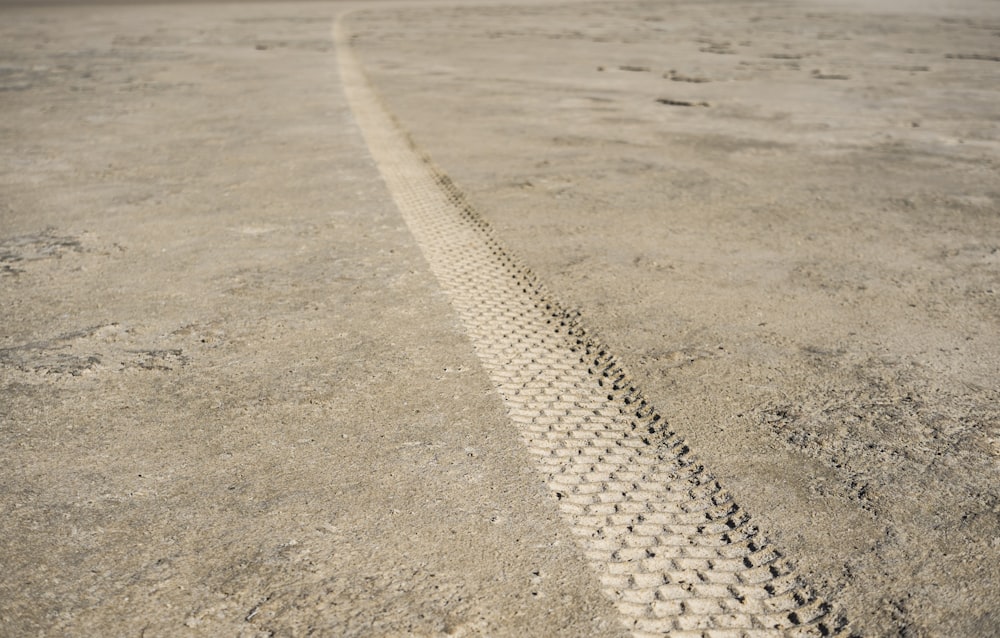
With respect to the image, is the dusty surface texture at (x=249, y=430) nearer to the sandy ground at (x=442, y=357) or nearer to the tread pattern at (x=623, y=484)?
the sandy ground at (x=442, y=357)

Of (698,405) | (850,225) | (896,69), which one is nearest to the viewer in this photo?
(698,405)

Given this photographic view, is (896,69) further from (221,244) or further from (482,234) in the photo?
(221,244)

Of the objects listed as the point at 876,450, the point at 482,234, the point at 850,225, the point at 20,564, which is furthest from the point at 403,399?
the point at 850,225

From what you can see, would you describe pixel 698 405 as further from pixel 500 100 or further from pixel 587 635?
pixel 500 100

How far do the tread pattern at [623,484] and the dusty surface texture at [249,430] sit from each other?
0.12 meters

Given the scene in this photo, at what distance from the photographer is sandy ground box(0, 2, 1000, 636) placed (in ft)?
10.1

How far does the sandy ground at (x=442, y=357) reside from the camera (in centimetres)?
306

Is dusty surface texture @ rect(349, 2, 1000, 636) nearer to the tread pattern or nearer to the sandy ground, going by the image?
the sandy ground

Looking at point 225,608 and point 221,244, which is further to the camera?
point 221,244

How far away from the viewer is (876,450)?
3859 millimetres

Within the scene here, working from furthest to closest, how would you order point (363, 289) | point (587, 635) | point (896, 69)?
point (896, 69) < point (363, 289) < point (587, 635)

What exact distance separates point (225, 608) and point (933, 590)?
228 cm

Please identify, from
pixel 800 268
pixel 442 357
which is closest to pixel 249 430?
pixel 442 357

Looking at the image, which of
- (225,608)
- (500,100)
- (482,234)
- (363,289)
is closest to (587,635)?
(225,608)
